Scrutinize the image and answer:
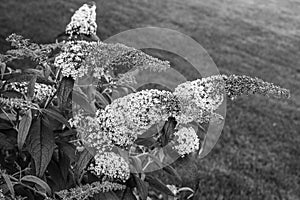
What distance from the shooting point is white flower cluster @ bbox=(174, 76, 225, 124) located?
1427mm

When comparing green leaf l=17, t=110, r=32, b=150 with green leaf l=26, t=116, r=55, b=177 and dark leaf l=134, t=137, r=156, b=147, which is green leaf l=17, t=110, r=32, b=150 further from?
dark leaf l=134, t=137, r=156, b=147

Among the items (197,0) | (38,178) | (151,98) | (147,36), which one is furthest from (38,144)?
(197,0)

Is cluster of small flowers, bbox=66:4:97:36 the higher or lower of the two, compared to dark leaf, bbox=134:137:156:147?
higher

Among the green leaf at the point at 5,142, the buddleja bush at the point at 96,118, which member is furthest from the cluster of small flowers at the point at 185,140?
the green leaf at the point at 5,142

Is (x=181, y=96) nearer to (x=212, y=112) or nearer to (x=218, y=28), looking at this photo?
(x=212, y=112)

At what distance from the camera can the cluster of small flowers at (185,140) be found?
152cm

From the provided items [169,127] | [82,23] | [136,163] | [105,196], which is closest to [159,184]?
[136,163]

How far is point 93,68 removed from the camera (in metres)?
1.50

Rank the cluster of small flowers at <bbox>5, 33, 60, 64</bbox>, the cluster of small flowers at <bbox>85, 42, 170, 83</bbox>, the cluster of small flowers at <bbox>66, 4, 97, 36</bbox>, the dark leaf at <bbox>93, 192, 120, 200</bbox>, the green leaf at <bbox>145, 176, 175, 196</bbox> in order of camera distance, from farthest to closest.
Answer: the green leaf at <bbox>145, 176, 175, 196</bbox> < the cluster of small flowers at <bbox>66, 4, 97, 36</bbox> < the cluster of small flowers at <bbox>5, 33, 60, 64</bbox> < the dark leaf at <bbox>93, 192, 120, 200</bbox> < the cluster of small flowers at <bbox>85, 42, 170, 83</bbox>

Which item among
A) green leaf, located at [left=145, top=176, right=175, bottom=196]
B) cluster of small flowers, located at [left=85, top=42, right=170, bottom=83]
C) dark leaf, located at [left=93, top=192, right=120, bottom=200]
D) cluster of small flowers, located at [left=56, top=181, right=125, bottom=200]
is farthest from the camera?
green leaf, located at [left=145, top=176, right=175, bottom=196]

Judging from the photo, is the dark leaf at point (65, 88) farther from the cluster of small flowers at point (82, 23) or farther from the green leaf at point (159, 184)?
the green leaf at point (159, 184)

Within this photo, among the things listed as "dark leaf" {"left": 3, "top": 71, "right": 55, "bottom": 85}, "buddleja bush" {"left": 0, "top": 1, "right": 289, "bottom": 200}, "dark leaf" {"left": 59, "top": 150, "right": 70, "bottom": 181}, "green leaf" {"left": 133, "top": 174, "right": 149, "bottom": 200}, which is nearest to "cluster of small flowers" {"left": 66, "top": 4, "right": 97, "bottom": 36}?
"buddleja bush" {"left": 0, "top": 1, "right": 289, "bottom": 200}

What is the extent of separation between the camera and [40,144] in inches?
58.9

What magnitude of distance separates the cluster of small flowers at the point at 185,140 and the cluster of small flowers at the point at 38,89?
0.56m
